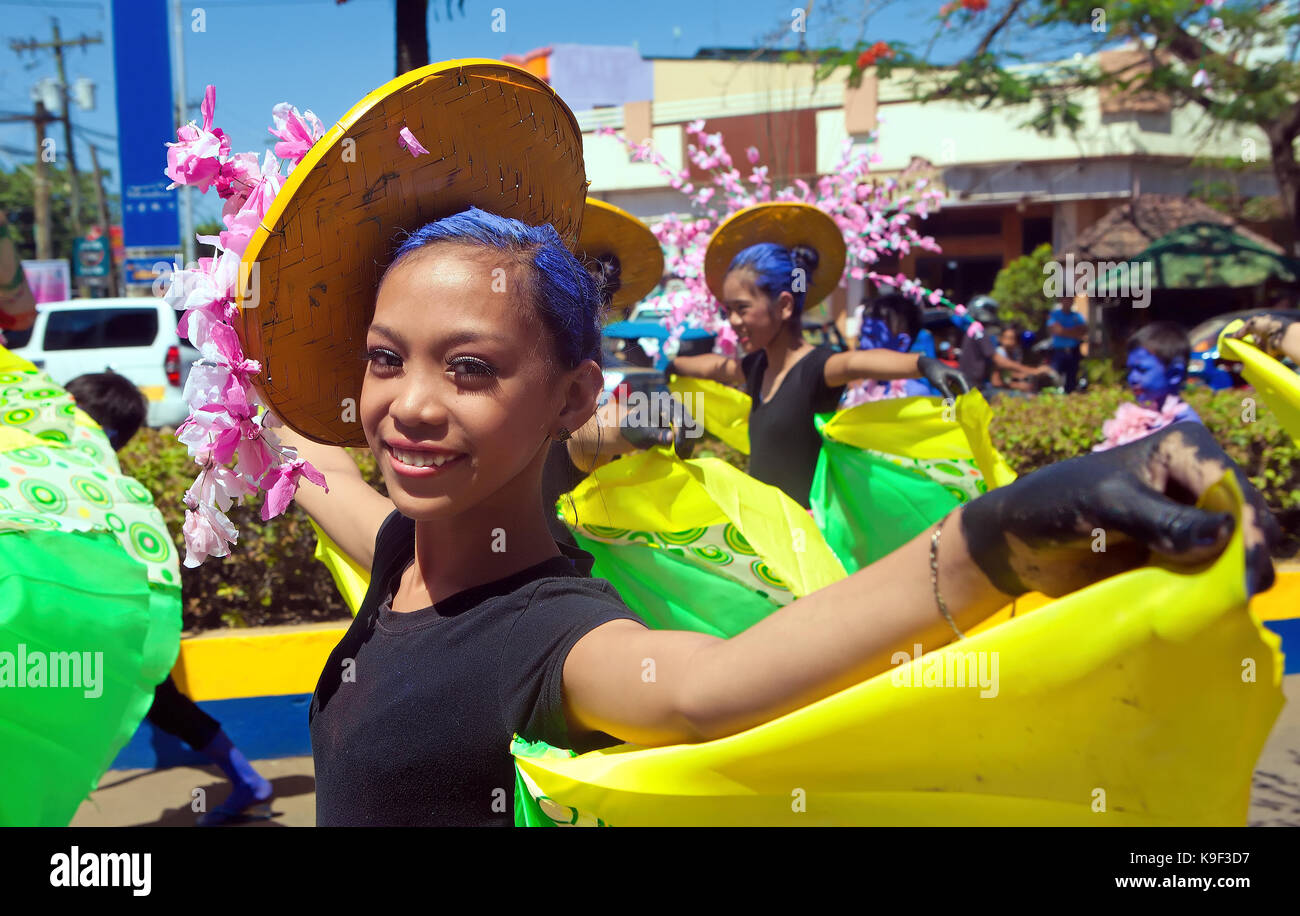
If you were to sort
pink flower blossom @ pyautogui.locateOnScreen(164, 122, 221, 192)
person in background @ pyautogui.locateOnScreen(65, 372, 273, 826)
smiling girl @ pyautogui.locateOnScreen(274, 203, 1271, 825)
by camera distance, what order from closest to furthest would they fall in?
smiling girl @ pyautogui.locateOnScreen(274, 203, 1271, 825) < pink flower blossom @ pyautogui.locateOnScreen(164, 122, 221, 192) < person in background @ pyautogui.locateOnScreen(65, 372, 273, 826)

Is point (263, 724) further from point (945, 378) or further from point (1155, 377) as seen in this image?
point (1155, 377)

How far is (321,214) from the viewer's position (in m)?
1.40

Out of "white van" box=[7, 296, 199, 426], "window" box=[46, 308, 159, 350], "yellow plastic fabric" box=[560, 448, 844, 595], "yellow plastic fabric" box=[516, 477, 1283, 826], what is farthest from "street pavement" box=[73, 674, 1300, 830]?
"window" box=[46, 308, 159, 350]

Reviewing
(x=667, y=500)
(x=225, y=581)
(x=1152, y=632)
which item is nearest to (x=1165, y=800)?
(x=1152, y=632)

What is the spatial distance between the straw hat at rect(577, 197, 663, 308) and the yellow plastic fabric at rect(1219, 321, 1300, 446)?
6.63ft

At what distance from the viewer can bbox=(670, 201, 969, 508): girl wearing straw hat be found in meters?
4.28

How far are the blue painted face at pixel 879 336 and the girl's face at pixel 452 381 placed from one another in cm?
596

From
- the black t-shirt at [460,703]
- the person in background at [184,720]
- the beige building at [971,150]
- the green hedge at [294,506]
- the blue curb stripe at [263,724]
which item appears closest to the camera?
the black t-shirt at [460,703]

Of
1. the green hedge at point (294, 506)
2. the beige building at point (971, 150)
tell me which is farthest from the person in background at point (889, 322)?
the beige building at point (971, 150)

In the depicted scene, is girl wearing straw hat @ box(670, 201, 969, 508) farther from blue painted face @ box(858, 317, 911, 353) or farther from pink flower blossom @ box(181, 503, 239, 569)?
pink flower blossom @ box(181, 503, 239, 569)

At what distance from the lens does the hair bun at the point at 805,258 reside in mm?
4773

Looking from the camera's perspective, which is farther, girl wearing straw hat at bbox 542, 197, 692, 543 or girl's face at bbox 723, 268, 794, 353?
girl's face at bbox 723, 268, 794, 353

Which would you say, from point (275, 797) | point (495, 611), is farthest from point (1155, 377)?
point (495, 611)

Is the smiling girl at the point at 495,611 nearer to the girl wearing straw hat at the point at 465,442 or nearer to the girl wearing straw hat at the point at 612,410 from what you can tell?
the girl wearing straw hat at the point at 465,442
